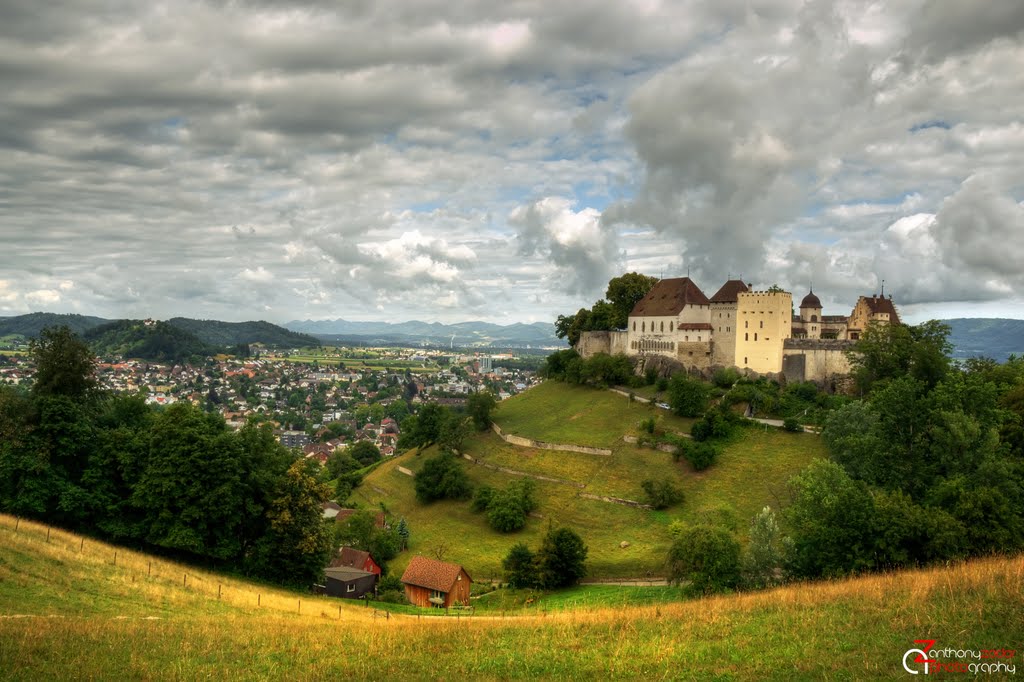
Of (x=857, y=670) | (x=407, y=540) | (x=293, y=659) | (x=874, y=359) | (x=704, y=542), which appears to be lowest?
(x=407, y=540)

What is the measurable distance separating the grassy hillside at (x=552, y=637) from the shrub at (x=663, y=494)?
26.6 metres

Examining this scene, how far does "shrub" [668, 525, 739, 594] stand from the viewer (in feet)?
84.6

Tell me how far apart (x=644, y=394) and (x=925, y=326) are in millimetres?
23413

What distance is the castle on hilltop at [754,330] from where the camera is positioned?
54.7 m

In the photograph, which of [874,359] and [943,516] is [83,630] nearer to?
[943,516]

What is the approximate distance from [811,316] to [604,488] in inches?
1051

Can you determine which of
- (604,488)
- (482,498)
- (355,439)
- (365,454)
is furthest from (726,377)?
(355,439)

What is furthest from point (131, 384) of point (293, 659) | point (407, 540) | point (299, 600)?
point (293, 659)

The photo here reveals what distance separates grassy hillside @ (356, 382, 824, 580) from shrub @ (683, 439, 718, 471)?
58 centimetres

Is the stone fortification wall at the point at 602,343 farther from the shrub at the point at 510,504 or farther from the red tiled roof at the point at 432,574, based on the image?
the red tiled roof at the point at 432,574

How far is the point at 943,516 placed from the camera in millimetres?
21375

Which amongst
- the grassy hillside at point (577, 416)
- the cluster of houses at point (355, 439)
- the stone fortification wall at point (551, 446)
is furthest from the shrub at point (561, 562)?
the cluster of houses at point (355, 439)

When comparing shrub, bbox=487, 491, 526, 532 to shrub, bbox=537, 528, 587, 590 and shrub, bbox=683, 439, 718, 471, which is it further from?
shrub, bbox=683, 439, 718, 471

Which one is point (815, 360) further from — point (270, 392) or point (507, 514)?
point (270, 392)
